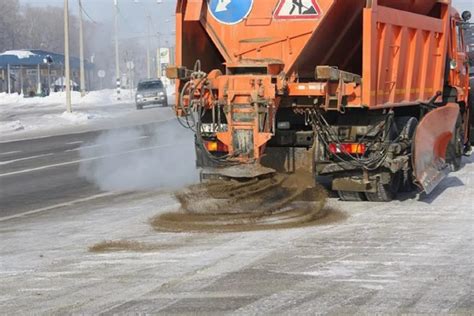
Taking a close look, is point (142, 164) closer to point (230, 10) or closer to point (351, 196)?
point (230, 10)

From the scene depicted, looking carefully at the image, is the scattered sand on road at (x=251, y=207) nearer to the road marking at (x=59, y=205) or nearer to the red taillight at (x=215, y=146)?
the red taillight at (x=215, y=146)

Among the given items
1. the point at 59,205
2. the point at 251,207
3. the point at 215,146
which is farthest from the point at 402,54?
the point at 59,205

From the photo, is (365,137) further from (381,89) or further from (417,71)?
(417,71)

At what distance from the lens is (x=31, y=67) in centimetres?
7681

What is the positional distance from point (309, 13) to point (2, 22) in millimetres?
97764

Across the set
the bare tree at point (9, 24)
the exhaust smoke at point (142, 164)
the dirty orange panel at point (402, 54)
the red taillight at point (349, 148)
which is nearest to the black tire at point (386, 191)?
the red taillight at point (349, 148)

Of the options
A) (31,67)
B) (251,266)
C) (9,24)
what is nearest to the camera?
(251,266)

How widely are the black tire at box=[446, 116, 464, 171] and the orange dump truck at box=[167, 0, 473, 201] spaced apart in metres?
1.28

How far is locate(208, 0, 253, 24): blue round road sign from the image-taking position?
10422mm

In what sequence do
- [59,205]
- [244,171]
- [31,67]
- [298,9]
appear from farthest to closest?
1. [31,67]
2. [59,205]
3. [298,9]
4. [244,171]

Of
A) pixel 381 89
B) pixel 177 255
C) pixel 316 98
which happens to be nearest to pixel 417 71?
pixel 381 89

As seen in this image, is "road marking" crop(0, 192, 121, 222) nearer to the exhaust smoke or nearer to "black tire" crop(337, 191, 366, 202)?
the exhaust smoke

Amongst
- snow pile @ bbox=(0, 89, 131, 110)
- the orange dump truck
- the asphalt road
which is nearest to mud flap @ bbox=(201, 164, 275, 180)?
the orange dump truck

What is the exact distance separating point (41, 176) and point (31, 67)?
64349 mm
